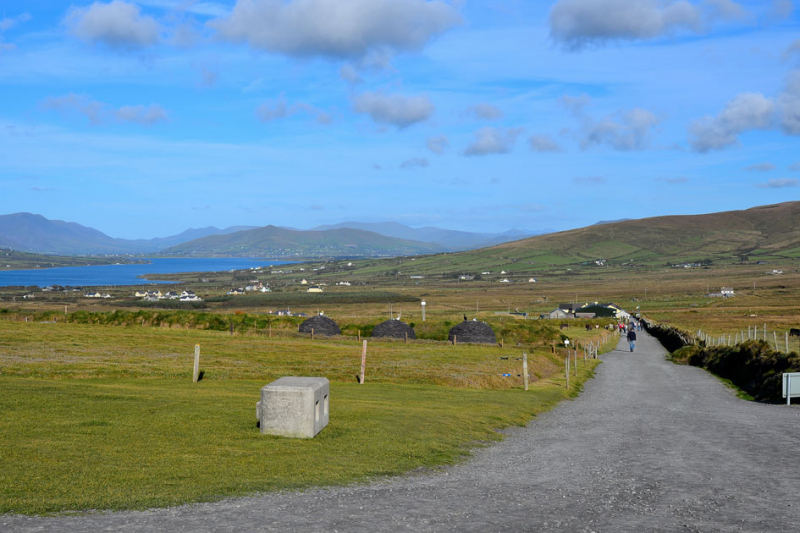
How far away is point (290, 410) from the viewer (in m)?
15.9

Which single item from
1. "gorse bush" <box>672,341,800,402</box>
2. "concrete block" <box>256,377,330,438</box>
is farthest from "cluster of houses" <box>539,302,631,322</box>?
"concrete block" <box>256,377,330,438</box>

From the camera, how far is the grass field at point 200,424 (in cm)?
1141

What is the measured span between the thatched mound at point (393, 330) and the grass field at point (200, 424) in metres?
26.5

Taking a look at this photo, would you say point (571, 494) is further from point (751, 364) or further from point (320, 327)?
point (320, 327)

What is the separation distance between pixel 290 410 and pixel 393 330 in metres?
50.0

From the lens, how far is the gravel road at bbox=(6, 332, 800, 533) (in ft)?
32.2

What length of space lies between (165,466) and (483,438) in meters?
9.29

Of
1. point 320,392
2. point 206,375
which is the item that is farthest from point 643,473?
point 206,375

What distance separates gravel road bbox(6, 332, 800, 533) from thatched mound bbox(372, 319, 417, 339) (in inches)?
1698

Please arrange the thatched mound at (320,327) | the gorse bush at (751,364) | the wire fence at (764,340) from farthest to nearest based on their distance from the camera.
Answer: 1. the thatched mound at (320,327)
2. the wire fence at (764,340)
3. the gorse bush at (751,364)

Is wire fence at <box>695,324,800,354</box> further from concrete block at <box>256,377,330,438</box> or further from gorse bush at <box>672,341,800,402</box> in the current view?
concrete block at <box>256,377,330,438</box>

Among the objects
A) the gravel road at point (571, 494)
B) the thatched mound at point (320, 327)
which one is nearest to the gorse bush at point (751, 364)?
the gravel road at point (571, 494)

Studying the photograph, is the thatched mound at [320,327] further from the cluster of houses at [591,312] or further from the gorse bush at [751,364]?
the cluster of houses at [591,312]

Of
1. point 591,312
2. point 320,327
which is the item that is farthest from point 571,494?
point 591,312
